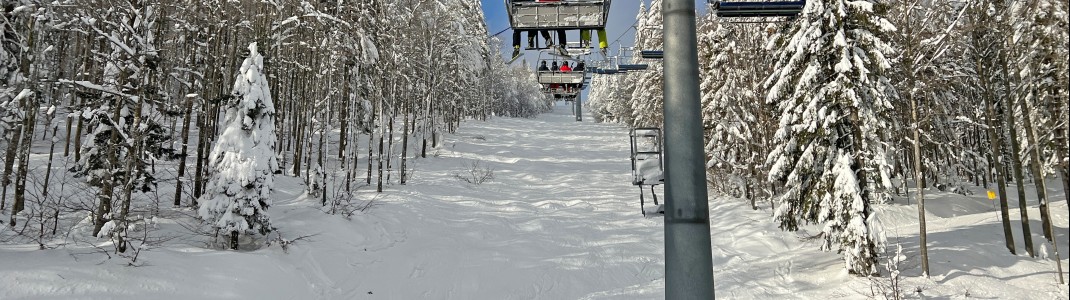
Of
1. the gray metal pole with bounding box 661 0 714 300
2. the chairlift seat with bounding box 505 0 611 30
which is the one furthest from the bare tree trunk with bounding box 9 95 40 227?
the gray metal pole with bounding box 661 0 714 300

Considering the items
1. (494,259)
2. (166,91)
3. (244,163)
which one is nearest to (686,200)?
(244,163)

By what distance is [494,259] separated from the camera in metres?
13.1

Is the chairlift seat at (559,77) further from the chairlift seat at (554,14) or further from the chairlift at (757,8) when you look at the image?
the chairlift at (757,8)

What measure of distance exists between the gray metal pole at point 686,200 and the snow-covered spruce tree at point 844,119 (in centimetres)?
1230

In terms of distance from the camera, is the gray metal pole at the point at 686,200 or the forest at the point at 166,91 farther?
the forest at the point at 166,91

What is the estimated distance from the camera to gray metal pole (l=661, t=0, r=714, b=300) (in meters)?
1.96

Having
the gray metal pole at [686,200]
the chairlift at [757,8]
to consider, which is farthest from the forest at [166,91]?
the gray metal pole at [686,200]

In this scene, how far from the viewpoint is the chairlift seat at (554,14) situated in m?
8.81

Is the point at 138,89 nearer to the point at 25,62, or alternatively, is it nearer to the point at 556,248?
the point at 25,62

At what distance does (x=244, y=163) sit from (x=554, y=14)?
6985 mm

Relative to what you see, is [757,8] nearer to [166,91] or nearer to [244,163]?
[244,163]

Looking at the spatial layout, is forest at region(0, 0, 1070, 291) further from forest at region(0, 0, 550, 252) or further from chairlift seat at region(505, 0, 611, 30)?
chairlift seat at region(505, 0, 611, 30)

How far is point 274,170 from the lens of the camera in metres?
11.3

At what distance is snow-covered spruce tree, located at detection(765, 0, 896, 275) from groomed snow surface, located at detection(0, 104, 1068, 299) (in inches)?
47.1
